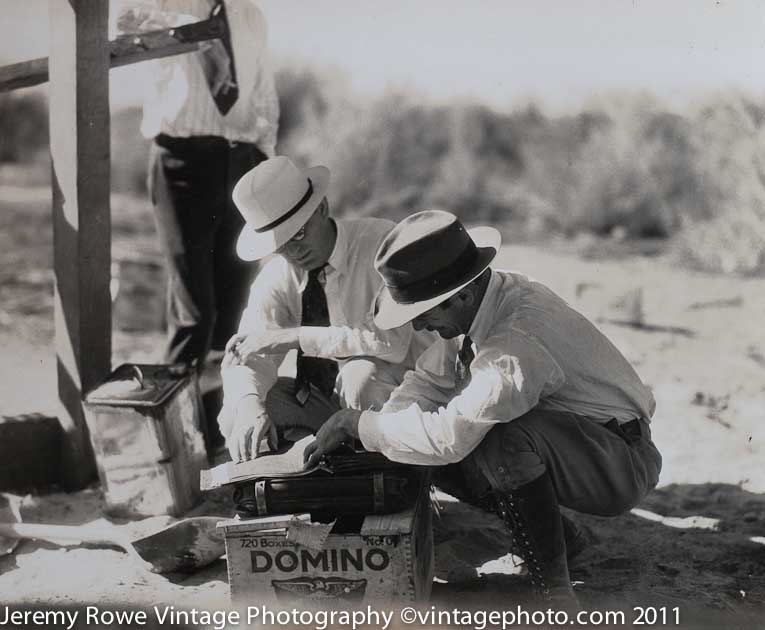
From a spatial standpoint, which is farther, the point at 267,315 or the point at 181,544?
the point at 267,315

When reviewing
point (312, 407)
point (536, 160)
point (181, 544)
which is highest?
point (312, 407)

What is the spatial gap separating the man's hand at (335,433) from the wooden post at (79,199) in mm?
1625

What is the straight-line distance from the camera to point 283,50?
1394cm

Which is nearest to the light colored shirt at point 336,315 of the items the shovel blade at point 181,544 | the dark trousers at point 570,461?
the shovel blade at point 181,544

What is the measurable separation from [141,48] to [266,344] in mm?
1552

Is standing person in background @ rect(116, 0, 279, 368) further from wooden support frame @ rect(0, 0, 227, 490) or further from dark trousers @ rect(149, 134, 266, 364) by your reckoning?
wooden support frame @ rect(0, 0, 227, 490)

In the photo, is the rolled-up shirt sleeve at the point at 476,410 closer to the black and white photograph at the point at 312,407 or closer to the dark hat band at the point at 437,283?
the black and white photograph at the point at 312,407

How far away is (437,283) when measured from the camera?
310 centimetres

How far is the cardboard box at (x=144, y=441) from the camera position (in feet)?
13.8

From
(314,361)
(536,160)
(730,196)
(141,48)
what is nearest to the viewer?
(314,361)

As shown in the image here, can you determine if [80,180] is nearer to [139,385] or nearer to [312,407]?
[139,385]

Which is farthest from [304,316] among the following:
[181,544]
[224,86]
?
[224,86]

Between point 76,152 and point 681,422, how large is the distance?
3215 millimetres

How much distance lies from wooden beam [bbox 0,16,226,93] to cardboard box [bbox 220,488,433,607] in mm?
2233
